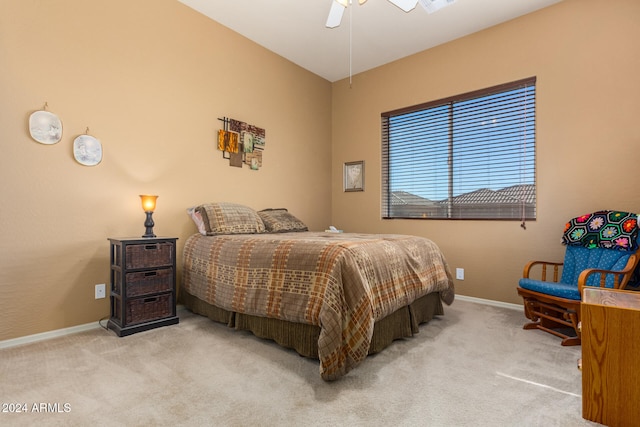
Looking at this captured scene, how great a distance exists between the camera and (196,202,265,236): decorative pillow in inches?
120

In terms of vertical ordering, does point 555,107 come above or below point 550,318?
above

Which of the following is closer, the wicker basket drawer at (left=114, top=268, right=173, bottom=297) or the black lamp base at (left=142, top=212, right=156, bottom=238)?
the wicker basket drawer at (left=114, top=268, right=173, bottom=297)

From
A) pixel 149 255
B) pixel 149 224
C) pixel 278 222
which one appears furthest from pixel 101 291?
pixel 278 222

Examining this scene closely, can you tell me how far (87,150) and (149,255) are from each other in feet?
3.28

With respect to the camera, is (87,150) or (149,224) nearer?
(87,150)

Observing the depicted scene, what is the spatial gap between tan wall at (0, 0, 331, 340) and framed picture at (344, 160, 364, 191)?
1.35 m

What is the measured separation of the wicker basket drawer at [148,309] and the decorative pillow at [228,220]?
2.25 ft

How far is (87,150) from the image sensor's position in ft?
8.58

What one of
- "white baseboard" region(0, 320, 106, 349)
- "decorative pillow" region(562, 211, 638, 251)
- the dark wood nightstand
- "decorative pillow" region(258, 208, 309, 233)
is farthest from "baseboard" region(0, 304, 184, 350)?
"decorative pillow" region(562, 211, 638, 251)

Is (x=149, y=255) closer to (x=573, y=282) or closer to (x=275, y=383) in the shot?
(x=275, y=383)

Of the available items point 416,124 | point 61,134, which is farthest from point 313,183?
point 61,134

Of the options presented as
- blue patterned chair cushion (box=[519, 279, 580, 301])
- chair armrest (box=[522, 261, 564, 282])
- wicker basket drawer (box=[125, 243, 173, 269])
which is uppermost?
wicker basket drawer (box=[125, 243, 173, 269])

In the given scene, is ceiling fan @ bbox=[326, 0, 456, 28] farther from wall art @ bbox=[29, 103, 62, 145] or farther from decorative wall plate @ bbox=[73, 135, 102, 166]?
wall art @ bbox=[29, 103, 62, 145]

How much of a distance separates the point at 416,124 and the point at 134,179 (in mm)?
3321
